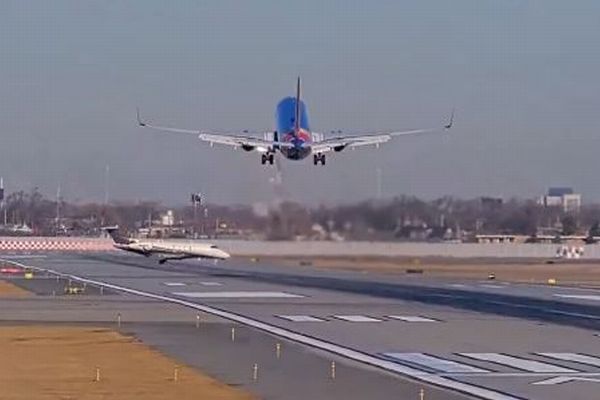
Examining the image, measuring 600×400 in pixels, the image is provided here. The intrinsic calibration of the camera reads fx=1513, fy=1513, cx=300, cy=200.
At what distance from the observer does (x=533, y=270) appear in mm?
116500

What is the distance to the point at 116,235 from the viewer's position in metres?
123

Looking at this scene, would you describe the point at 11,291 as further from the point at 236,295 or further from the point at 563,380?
the point at 563,380

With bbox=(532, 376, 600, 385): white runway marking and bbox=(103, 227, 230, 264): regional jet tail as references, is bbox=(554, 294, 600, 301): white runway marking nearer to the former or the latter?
bbox=(532, 376, 600, 385): white runway marking

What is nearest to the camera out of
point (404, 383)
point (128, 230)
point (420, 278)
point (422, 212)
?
point (404, 383)

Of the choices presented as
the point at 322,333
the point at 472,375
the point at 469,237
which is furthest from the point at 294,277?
the point at 472,375

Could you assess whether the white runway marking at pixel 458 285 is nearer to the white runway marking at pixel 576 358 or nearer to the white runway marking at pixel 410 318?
the white runway marking at pixel 410 318

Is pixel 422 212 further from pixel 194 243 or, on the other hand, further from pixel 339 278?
pixel 194 243

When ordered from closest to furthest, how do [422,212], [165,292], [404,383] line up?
[404,383] < [422,212] < [165,292]

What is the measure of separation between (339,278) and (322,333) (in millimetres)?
53796

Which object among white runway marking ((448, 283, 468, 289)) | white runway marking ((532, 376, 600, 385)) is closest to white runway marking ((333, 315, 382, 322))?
white runway marking ((532, 376, 600, 385))

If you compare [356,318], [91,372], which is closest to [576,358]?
[91,372]

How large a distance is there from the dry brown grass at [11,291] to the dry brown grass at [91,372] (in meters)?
26.1

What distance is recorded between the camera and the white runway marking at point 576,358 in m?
36.7

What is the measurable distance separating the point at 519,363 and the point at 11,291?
42.0 metres
